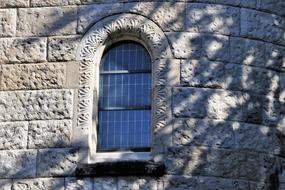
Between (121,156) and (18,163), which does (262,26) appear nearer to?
(121,156)

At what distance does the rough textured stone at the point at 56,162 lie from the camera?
1155 cm

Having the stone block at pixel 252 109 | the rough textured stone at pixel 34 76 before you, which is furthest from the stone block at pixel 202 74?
the rough textured stone at pixel 34 76

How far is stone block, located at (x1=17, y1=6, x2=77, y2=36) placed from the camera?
1223cm

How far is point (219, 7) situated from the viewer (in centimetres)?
1217

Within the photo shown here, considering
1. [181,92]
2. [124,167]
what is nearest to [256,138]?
[181,92]

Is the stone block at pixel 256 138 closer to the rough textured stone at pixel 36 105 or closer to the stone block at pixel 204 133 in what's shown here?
the stone block at pixel 204 133

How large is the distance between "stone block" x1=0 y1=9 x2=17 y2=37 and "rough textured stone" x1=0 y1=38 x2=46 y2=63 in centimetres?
12

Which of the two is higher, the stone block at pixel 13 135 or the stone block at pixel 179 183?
the stone block at pixel 13 135

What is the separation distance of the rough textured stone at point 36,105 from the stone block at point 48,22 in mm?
→ 856

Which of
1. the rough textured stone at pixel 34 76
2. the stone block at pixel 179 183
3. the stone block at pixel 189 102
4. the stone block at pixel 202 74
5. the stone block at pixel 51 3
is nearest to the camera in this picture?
the stone block at pixel 179 183

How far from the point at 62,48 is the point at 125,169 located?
1929mm

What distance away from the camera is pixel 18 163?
11.7m

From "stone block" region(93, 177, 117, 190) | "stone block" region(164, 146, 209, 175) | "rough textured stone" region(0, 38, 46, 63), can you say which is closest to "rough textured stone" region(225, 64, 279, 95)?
"stone block" region(164, 146, 209, 175)

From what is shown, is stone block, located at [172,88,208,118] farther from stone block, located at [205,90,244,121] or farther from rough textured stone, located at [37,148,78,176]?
rough textured stone, located at [37,148,78,176]
